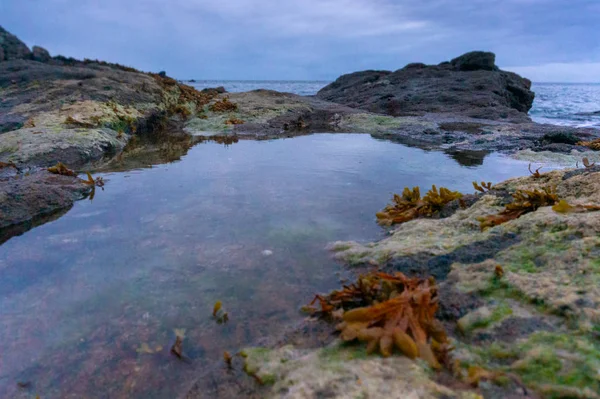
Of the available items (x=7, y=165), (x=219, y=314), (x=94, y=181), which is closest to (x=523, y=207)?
(x=219, y=314)

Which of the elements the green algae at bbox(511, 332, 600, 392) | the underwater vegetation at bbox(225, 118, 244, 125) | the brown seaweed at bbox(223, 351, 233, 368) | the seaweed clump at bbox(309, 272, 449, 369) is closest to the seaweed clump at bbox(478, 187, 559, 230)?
the seaweed clump at bbox(309, 272, 449, 369)

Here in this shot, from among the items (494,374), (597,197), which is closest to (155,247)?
(494,374)

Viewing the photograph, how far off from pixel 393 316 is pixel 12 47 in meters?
27.7

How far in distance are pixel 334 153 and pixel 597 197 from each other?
4994mm

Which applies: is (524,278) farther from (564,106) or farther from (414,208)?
(564,106)

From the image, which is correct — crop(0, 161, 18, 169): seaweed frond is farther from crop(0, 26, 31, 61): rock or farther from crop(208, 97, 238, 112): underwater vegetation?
crop(0, 26, 31, 61): rock

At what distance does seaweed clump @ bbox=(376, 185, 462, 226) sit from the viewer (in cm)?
405

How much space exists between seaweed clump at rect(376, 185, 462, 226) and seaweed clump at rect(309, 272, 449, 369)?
1.70 metres

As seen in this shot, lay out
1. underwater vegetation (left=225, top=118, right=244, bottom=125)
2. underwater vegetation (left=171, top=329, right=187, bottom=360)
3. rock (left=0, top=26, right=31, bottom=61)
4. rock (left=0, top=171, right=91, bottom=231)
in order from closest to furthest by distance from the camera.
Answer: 1. underwater vegetation (left=171, top=329, right=187, bottom=360)
2. rock (left=0, top=171, right=91, bottom=231)
3. underwater vegetation (left=225, top=118, right=244, bottom=125)
4. rock (left=0, top=26, right=31, bottom=61)

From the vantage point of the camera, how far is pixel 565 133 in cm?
876

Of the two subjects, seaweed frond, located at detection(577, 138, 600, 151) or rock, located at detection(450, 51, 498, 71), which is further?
rock, located at detection(450, 51, 498, 71)

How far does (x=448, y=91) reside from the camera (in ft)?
55.6

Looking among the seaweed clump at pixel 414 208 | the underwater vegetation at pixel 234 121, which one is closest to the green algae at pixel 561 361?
the seaweed clump at pixel 414 208

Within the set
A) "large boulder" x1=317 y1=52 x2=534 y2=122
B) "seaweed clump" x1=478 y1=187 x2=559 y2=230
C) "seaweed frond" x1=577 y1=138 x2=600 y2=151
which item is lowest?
"seaweed clump" x1=478 y1=187 x2=559 y2=230
